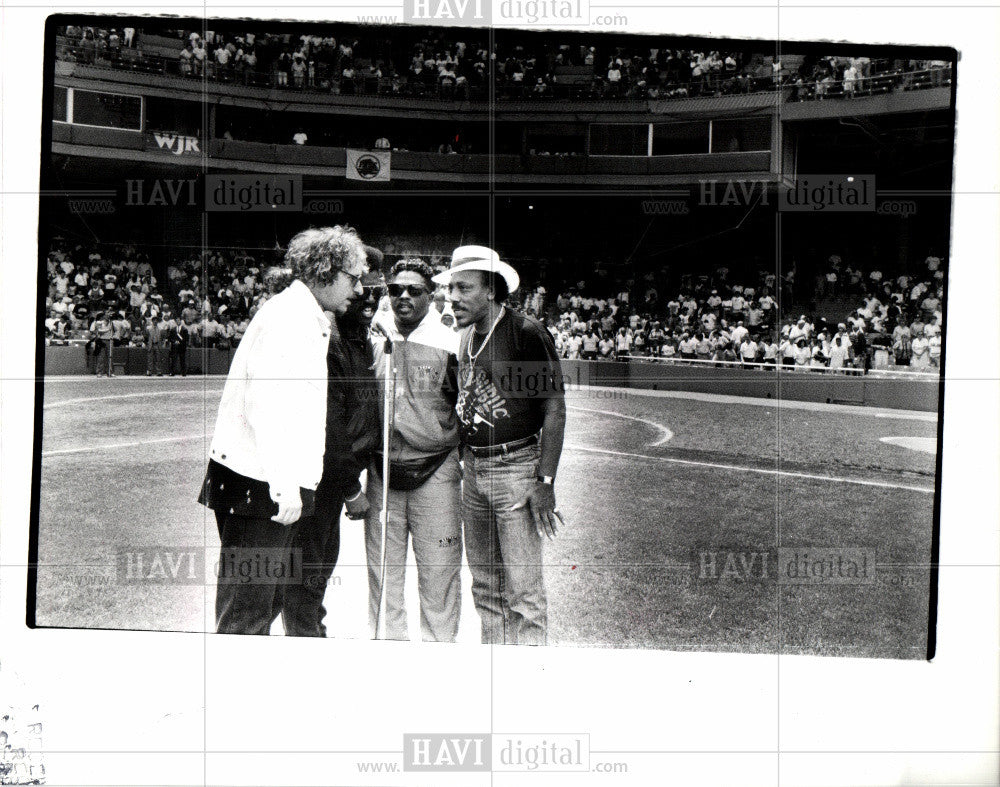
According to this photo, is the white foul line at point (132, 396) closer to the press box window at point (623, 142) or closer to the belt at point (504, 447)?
the belt at point (504, 447)

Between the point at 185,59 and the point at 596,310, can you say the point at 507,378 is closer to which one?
the point at 596,310

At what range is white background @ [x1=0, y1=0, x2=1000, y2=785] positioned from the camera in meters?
2.94

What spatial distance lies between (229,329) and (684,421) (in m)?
1.71

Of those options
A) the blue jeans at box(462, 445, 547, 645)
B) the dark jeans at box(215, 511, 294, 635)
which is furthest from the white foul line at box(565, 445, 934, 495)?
the dark jeans at box(215, 511, 294, 635)

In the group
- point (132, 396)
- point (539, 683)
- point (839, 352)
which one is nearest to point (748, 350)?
point (839, 352)

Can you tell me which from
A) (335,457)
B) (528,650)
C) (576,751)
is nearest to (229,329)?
(335,457)

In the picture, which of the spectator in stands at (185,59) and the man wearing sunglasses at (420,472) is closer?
the spectator in stands at (185,59)

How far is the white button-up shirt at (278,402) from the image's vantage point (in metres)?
3.03

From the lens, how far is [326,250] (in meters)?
3.06

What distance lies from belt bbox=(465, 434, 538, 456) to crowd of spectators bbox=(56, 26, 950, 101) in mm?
1196

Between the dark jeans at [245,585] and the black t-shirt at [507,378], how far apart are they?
80cm

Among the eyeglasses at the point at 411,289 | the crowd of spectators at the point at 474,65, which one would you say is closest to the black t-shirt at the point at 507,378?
the eyeglasses at the point at 411,289

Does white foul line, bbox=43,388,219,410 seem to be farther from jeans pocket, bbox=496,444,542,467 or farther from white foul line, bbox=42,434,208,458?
jeans pocket, bbox=496,444,542,467

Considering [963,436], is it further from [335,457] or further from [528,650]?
[335,457]
